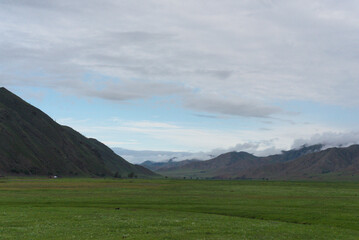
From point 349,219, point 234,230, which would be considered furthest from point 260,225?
point 349,219

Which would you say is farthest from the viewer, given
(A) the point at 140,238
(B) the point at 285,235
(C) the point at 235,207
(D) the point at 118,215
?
(C) the point at 235,207

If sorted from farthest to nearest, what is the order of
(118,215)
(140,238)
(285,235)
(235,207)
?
(235,207), (118,215), (285,235), (140,238)

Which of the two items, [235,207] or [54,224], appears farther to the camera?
[235,207]

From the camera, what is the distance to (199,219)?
46.6 meters

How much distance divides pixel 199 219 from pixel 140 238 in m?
14.1

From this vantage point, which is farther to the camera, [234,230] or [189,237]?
[234,230]

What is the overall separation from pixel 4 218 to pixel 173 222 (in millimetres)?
18279

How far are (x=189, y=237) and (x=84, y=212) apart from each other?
2102cm

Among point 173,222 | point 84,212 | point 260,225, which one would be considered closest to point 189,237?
point 173,222

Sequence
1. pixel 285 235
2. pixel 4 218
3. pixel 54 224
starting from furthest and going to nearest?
1. pixel 4 218
2. pixel 54 224
3. pixel 285 235

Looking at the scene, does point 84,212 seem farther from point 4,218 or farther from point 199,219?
point 199,219

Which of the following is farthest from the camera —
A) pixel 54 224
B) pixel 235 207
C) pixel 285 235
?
pixel 235 207

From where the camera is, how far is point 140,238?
3375 cm

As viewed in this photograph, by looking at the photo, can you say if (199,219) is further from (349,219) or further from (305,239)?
(349,219)
